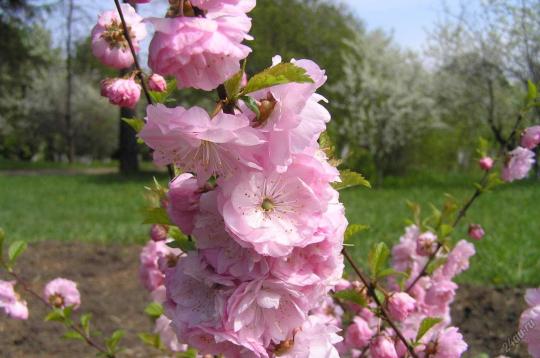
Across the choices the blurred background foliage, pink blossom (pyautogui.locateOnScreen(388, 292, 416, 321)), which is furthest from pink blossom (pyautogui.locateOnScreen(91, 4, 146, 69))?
the blurred background foliage

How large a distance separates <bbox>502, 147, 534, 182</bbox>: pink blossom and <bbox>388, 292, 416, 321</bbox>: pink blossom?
2.93ft

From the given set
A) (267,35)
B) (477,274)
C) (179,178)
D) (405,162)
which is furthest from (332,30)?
(179,178)

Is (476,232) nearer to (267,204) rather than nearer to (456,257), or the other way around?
(456,257)

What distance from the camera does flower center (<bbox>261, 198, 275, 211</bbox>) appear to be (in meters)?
0.72

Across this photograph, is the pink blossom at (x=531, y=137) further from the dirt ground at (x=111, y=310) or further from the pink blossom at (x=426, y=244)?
the dirt ground at (x=111, y=310)

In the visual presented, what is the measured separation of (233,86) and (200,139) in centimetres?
12

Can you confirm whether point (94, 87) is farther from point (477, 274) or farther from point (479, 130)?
point (477, 274)

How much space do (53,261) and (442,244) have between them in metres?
3.45

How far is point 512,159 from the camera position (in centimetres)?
200

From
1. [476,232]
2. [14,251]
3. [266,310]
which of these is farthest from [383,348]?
[476,232]

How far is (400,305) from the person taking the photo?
1.26 metres

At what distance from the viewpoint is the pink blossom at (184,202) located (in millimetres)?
759

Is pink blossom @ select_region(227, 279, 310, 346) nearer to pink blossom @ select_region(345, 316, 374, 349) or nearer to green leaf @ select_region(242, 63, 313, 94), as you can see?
green leaf @ select_region(242, 63, 313, 94)

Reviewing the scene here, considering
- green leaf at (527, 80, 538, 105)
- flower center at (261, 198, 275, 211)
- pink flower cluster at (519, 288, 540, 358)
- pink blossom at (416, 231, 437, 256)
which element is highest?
flower center at (261, 198, 275, 211)
